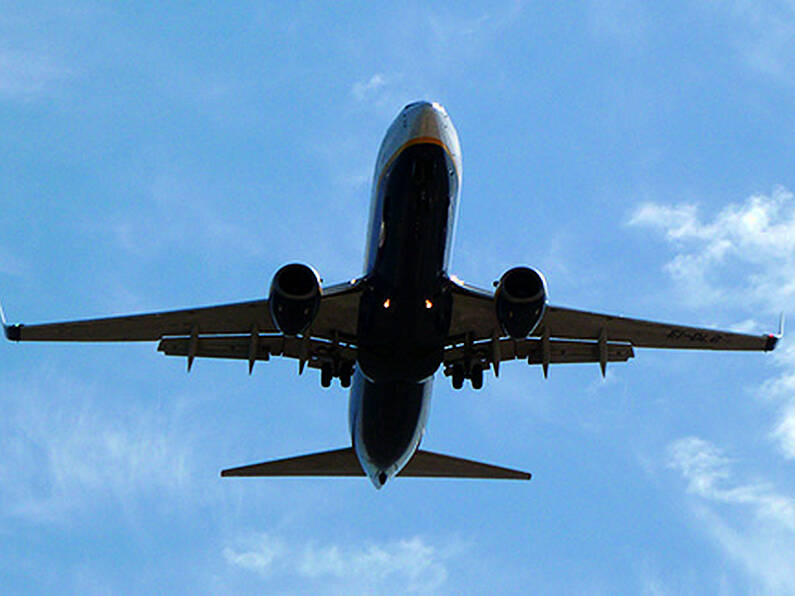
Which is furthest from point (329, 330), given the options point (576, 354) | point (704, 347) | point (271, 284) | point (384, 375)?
point (704, 347)

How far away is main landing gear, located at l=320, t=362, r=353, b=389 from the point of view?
80.0 feet

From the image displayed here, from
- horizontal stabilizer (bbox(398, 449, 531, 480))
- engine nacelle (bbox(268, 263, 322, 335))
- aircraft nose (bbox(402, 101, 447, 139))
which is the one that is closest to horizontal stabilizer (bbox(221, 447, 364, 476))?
horizontal stabilizer (bbox(398, 449, 531, 480))

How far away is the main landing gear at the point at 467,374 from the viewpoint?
80.1 feet

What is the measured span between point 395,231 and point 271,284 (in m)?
2.61

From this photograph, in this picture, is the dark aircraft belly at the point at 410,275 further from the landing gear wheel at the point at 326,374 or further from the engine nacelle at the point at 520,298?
the landing gear wheel at the point at 326,374

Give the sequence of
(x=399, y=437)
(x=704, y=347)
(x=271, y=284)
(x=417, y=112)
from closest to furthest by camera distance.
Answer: (x=271, y=284)
(x=417, y=112)
(x=399, y=437)
(x=704, y=347)

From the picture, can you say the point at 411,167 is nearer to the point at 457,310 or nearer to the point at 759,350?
the point at 457,310

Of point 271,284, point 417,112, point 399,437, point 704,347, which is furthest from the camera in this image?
point 704,347

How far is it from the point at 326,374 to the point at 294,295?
496cm

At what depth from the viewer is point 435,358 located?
2248 cm

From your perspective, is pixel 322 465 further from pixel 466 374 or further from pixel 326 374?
pixel 466 374

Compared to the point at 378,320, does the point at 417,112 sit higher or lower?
higher

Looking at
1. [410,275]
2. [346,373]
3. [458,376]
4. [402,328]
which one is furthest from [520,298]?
[346,373]

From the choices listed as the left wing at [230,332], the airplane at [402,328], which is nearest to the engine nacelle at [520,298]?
the airplane at [402,328]
